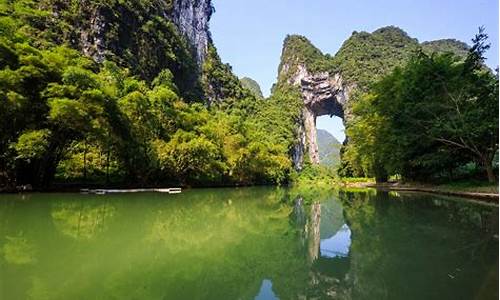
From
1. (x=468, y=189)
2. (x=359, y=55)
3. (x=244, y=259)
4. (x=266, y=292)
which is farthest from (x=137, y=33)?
(x=359, y=55)

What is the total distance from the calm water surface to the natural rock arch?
8228 cm

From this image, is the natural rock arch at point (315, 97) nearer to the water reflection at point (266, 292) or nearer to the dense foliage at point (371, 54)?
the dense foliage at point (371, 54)

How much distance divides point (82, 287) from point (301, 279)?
219 centimetres

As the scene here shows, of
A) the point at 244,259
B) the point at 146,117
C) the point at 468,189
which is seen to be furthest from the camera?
the point at 146,117

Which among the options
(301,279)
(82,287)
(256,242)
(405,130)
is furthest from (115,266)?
(405,130)

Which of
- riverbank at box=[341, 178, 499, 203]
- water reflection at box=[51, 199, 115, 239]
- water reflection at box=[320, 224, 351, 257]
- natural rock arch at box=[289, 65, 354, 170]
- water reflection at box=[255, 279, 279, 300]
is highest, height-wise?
natural rock arch at box=[289, 65, 354, 170]

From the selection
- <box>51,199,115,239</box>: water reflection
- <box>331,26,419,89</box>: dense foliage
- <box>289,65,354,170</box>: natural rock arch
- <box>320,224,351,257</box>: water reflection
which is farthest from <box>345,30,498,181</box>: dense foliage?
<box>289,65,354,170</box>: natural rock arch

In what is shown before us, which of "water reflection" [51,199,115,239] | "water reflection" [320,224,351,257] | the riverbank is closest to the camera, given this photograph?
"water reflection" [320,224,351,257]

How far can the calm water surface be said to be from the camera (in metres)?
3.78

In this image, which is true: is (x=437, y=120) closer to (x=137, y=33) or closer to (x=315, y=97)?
(x=137, y=33)

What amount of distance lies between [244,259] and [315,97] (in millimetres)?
92591

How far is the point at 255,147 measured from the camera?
35.6m

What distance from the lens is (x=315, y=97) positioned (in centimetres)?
9550

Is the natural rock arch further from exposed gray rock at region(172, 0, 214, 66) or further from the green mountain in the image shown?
exposed gray rock at region(172, 0, 214, 66)
